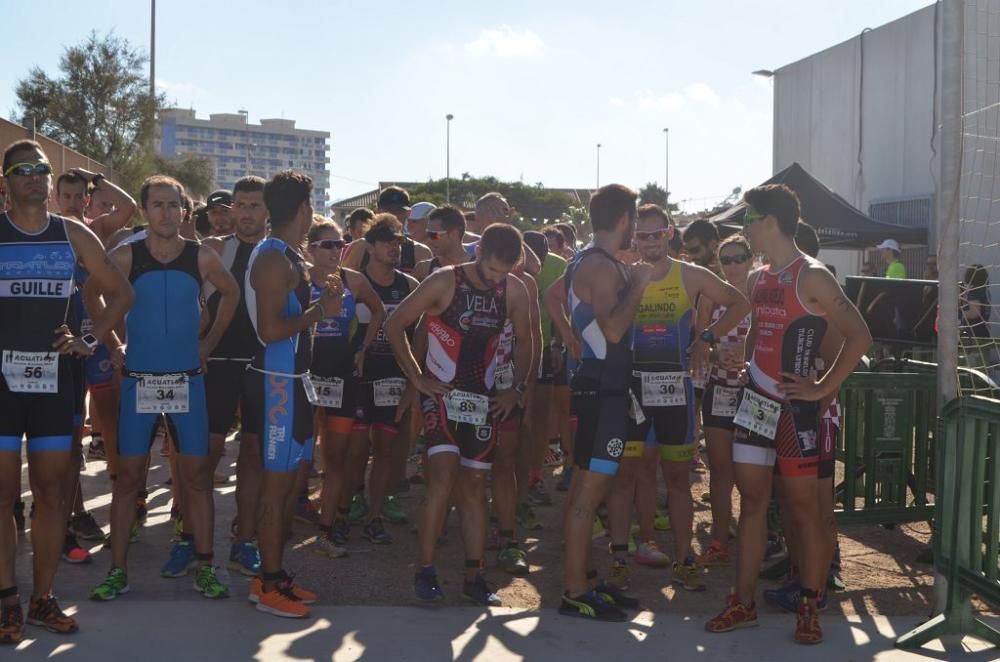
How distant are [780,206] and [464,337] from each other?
5.51 feet

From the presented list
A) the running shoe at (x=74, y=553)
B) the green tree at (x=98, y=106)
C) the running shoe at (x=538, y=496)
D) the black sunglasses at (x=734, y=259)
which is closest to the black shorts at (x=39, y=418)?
the running shoe at (x=74, y=553)

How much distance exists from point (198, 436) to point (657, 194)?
71026 mm

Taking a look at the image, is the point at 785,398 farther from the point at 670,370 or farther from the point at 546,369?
the point at 546,369

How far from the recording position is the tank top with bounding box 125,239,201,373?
5.11m

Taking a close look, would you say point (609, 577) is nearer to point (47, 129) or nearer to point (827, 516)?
point (827, 516)

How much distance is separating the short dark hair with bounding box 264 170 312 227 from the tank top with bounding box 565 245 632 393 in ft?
4.69

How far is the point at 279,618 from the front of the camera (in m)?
4.85

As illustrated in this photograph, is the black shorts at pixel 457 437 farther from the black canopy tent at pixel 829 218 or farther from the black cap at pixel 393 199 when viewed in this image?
the black canopy tent at pixel 829 218

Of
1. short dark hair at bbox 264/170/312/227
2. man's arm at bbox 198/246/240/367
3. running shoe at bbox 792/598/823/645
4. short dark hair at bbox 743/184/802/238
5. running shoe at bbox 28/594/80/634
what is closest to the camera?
running shoe at bbox 28/594/80/634

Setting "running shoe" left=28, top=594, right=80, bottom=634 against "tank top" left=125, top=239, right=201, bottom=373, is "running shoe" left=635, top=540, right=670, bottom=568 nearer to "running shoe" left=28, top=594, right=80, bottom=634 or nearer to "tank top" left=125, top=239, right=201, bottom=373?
"tank top" left=125, top=239, right=201, bottom=373

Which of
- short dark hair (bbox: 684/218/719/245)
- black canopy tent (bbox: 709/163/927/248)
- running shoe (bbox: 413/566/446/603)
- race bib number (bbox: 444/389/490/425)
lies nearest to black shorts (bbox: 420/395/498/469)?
race bib number (bbox: 444/389/490/425)

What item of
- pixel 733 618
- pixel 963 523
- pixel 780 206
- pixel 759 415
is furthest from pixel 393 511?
pixel 963 523

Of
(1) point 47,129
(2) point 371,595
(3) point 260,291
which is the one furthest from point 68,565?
(1) point 47,129

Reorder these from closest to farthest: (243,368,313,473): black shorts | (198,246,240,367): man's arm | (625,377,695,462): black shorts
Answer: (243,368,313,473): black shorts → (198,246,240,367): man's arm → (625,377,695,462): black shorts
